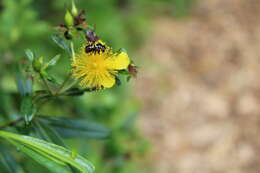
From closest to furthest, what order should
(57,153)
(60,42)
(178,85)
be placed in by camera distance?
(57,153), (60,42), (178,85)

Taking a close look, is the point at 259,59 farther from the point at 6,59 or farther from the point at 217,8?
the point at 6,59

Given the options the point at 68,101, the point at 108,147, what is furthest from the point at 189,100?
the point at 68,101

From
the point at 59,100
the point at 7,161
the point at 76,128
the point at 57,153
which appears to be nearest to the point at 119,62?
the point at 57,153

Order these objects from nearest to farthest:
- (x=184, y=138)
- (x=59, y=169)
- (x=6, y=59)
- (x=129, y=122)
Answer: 1. (x=59, y=169)
2. (x=6, y=59)
3. (x=129, y=122)
4. (x=184, y=138)

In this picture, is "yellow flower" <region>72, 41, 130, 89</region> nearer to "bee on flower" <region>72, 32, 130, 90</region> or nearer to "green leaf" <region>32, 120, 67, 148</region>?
"bee on flower" <region>72, 32, 130, 90</region>

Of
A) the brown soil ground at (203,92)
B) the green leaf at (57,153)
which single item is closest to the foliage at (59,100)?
the green leaf at (57,153)

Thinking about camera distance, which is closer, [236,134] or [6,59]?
[6,59]

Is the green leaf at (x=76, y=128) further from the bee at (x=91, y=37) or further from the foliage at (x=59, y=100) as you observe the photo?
the bee at (x=91, y=37)

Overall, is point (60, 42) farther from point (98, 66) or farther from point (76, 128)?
point (76, 128)
